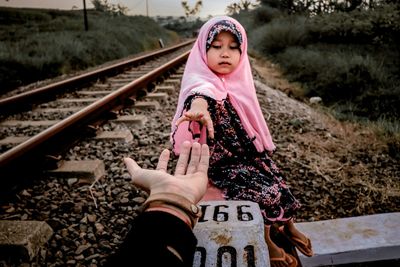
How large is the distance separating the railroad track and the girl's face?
1802mm

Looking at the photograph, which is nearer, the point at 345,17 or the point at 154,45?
the point at 345,17

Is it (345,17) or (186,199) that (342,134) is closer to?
(186,199)

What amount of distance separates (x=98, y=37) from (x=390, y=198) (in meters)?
16.6

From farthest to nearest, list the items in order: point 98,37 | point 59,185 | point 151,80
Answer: point 98,37
point 151,80
point 59,185

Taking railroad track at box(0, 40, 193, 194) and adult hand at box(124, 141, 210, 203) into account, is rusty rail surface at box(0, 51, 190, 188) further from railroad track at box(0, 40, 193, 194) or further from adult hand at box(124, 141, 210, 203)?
adult hand at box(124, 141, 210, 203)

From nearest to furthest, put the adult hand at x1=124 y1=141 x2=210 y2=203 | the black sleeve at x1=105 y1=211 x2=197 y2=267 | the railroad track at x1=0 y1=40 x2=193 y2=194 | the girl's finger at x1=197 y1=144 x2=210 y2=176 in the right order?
1. the black sleeve at x1=105 y1=211 x2=197 y2=267
2. the adult hand at x1=124 y1=141 x2=210 y2=203
3. the girl's finger at x1=197 y1=144 x2=210 y2=176
4. the railroad track at x1=0 y1=40 x2=193 y2=194

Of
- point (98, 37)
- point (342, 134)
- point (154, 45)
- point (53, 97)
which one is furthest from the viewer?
point (154, 45)

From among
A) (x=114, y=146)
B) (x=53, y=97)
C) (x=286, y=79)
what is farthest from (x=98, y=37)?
(x=114, y=146)

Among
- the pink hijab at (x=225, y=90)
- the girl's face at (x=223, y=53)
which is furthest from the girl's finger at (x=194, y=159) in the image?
the girl's face at (x=223, y=53)

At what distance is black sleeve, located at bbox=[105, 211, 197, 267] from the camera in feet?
2.74

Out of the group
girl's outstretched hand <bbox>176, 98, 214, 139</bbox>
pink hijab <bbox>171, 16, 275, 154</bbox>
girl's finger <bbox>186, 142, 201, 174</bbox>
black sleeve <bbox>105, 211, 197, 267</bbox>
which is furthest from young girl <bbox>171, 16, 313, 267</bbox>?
black sleeve <bbox>105, 211, 197, 267</bbox>

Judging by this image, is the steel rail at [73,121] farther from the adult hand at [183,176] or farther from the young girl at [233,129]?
the adult hand at [183,176]

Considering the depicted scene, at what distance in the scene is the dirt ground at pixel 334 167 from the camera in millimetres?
2895

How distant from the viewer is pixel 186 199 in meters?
1.08
